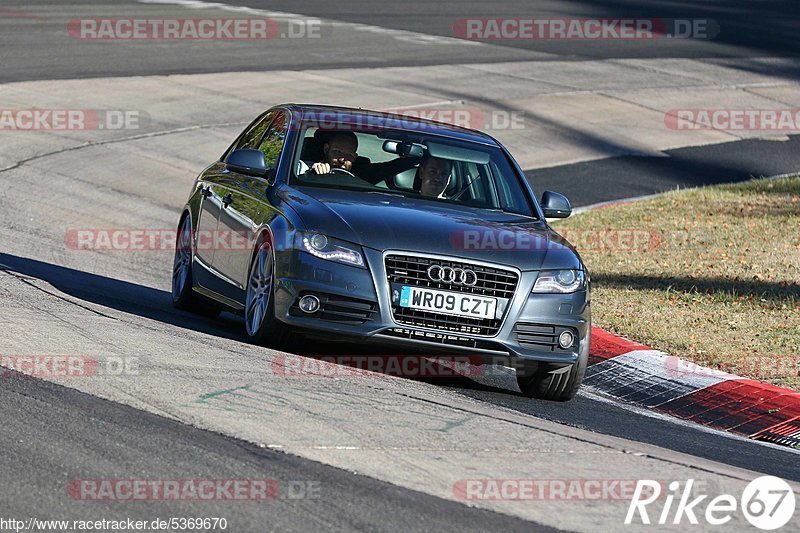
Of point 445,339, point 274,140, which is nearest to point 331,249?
point 445,339

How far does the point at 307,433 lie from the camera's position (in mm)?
6418

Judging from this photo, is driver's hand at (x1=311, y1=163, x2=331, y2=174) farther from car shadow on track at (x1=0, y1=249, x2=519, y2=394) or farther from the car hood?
car shadow on track at (x1=0, y1=249, x2=519, y2=394)

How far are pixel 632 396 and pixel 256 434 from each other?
12.4 ft

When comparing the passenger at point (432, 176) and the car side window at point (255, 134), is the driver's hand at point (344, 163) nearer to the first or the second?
the passenger at point (432, 176)

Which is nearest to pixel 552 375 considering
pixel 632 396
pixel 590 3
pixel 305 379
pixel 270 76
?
pixel 632 396

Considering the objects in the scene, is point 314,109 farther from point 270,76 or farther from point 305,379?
point 270,76

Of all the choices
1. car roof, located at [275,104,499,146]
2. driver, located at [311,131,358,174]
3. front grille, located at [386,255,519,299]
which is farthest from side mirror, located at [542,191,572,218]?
front grille, located at [386,255,519,299]

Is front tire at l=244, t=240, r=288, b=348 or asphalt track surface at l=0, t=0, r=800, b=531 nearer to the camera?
asphalt track surface at l=0, t=0, r=800, b=531

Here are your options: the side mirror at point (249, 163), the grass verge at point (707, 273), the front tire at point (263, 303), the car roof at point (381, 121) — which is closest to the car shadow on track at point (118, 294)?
the front tire at point (263, 303)

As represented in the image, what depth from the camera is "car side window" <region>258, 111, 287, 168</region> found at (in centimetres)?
955

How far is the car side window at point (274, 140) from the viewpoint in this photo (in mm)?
9547

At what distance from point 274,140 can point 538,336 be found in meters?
2.63

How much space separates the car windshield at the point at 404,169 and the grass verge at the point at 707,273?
6.44ft

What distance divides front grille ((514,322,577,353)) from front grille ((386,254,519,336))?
0.50 feet
